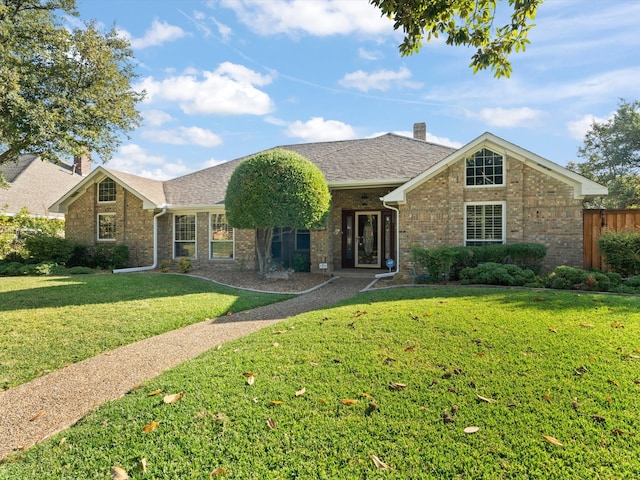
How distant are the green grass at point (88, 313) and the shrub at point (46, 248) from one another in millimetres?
4429

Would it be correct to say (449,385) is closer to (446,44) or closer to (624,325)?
(624,325)

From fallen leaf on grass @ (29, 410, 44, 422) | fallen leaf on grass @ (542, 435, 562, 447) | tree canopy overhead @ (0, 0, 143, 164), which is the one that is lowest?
fallen leaf on grass @ (29, 410, 44, 422)

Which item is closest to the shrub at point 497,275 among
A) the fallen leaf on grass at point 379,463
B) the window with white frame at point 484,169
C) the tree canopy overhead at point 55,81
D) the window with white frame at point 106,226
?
the window with white frame at point 484,169

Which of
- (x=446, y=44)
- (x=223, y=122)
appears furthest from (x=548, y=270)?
(x=223, y=122)

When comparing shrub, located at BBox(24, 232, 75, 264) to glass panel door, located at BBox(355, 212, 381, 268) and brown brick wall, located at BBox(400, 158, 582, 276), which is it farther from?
brown brick wall, located at BBox(400, 158, 582, 276)

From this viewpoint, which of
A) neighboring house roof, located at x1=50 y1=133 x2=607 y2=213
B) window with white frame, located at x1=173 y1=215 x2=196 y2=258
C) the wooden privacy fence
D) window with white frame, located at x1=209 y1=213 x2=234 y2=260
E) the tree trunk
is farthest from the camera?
window with white frame, located at x1=173 y1=215 x2=196 y2=258

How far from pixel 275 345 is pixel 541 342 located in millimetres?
3600

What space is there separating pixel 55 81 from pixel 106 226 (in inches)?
323

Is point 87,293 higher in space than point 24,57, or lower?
lower

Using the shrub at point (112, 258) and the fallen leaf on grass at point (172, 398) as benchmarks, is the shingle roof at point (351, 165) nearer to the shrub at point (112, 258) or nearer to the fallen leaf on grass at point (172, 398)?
the shrub at point (112, 258)

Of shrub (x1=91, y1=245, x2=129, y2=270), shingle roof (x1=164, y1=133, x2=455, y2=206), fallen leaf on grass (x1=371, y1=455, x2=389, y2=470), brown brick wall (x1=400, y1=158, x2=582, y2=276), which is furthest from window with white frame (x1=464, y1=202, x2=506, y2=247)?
shrub (x1=91, y1=245, x2=129, y2=270)

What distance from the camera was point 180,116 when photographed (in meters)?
14.9

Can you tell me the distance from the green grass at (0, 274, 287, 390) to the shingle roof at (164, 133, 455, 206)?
6.26m

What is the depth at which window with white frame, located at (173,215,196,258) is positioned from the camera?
1709cm
